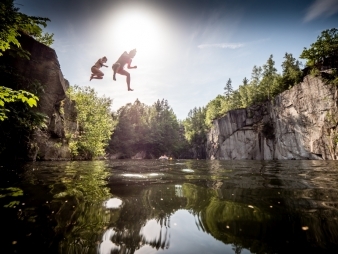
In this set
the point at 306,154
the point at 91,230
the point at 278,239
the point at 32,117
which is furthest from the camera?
the point at 306,154

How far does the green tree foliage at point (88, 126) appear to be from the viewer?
979 inches

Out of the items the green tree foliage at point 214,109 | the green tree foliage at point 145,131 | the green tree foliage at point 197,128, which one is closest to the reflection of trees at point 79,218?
the green tree foliage at point 145,131

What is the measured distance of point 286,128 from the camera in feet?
129

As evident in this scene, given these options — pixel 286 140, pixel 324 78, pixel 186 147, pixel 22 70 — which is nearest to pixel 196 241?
pixel 22 70

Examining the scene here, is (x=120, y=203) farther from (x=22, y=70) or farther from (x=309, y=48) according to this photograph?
(x=309, y=48)

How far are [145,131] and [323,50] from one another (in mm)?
52130

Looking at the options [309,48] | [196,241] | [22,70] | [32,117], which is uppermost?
[309,48]

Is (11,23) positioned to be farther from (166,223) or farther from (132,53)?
(166,223)

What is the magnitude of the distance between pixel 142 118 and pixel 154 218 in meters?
69.0

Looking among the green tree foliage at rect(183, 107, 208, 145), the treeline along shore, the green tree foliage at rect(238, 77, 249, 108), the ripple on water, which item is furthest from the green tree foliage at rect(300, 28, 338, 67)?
the ripple on water

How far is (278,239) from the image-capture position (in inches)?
77.0

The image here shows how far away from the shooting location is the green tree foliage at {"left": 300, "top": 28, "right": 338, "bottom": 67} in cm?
3659

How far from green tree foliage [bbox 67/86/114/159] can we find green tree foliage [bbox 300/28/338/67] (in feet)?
139

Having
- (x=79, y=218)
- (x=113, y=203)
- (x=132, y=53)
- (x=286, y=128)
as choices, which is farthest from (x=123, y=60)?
(x=286, y=128)
